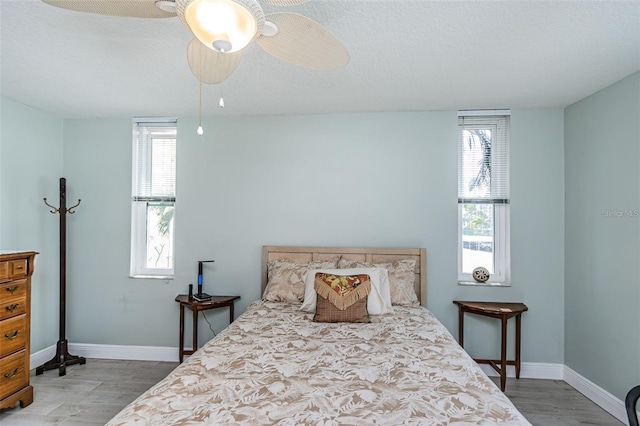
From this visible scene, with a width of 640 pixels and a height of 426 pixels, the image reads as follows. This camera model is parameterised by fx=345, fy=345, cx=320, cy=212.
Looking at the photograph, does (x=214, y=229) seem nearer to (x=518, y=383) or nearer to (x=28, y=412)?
(x=28, y=412)

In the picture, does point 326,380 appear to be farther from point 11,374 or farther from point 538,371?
point 538,371

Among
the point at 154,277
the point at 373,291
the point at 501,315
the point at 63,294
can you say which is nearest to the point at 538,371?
the point at 501,315

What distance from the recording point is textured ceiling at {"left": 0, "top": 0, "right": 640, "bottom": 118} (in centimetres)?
179

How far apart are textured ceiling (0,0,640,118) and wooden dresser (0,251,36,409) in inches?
56.3

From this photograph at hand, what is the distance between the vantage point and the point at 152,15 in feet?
4.57

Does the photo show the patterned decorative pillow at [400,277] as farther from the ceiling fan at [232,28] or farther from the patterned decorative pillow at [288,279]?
the ceiling fan at [232,28]

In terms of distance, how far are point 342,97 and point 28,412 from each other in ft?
Answer: 11.3

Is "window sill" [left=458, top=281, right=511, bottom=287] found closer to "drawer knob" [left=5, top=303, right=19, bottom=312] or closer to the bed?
the bed

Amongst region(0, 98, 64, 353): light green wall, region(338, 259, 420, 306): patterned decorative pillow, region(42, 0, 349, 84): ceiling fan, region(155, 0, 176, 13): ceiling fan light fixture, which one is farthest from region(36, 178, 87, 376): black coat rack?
region(155, 0, 176, 13): ceiling fan light fixture

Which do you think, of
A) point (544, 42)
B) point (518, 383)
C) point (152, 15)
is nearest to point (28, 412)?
point (152, 15)

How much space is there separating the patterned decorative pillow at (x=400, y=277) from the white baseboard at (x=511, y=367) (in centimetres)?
106

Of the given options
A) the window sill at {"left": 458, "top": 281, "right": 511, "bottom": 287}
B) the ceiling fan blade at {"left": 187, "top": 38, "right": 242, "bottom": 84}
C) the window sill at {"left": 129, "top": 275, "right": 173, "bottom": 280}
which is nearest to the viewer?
the ceiling fan blade at {"left": 187, "top": 38, "right": 242, "bottom": 84}

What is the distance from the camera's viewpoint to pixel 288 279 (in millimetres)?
3102

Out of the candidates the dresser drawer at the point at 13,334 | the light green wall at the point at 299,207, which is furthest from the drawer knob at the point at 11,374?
the light green wall at the point at 299,207
